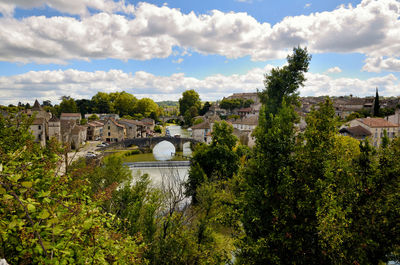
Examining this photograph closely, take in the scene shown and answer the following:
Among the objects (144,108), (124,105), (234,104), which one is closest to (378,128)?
(234,104)

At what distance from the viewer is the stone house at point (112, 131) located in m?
53.1

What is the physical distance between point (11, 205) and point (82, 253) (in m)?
1.17

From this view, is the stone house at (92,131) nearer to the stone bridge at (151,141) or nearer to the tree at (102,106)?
the stone bridge at (151,141)

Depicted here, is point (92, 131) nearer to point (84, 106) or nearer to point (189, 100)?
point (84, 106)

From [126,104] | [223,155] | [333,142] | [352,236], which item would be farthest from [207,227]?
[126,104]

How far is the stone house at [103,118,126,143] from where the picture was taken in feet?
174

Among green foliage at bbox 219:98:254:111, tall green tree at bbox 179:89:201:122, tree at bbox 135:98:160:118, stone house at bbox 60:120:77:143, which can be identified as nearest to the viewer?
stone house at bbox 60:120:77:143

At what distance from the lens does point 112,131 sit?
53281mm

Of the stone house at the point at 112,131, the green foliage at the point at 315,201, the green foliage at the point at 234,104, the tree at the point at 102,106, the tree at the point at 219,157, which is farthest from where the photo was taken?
the green foliage at the point at 234,104

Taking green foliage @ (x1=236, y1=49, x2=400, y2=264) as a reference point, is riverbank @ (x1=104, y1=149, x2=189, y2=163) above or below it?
below

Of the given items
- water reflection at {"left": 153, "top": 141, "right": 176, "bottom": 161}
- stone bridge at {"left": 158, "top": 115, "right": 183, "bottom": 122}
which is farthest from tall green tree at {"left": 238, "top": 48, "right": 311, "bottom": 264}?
stone bridge at {"left": 158, "top": 115, "right": 183, "bottom": 122}

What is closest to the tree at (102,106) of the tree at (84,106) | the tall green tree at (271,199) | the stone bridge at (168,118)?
the tree at (84,106)

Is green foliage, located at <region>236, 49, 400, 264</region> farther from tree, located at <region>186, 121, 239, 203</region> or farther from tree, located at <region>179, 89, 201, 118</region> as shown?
tree, located at <region>179, 89, 201, 118</region>

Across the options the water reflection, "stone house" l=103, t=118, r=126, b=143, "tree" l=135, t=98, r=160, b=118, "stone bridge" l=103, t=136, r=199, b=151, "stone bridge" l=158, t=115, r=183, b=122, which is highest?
"tree" l=135, t=98, r=160, b=118
